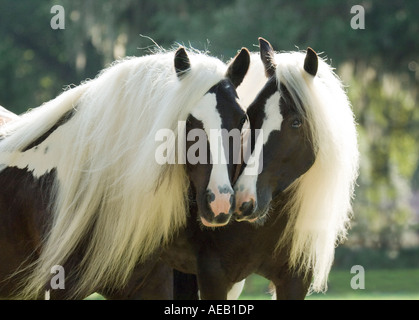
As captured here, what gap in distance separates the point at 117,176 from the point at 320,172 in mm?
1162

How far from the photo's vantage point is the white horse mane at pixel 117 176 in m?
3.69

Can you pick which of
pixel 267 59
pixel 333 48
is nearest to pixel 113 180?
pixel 267 59

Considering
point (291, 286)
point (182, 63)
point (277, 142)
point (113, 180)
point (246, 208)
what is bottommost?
point (291, 286)

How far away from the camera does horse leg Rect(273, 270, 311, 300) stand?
4262 millimetres

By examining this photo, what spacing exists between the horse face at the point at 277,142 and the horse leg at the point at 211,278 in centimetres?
49

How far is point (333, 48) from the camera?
1412 cm

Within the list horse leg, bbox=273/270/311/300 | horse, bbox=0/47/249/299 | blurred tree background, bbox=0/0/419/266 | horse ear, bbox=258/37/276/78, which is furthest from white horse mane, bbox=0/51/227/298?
blurred tree background, bbox=0/0/419/266

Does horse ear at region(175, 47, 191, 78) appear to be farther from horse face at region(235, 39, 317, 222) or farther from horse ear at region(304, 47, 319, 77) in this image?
horse ear at region(304, 47, 319, 77)

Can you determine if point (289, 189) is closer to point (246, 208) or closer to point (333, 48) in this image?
point (246, 208)

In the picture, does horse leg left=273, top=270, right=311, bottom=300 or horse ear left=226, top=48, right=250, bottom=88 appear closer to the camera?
horse ear left=226, top=48, right=250, bottom=88

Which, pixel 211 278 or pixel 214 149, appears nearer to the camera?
pixel 214 149
